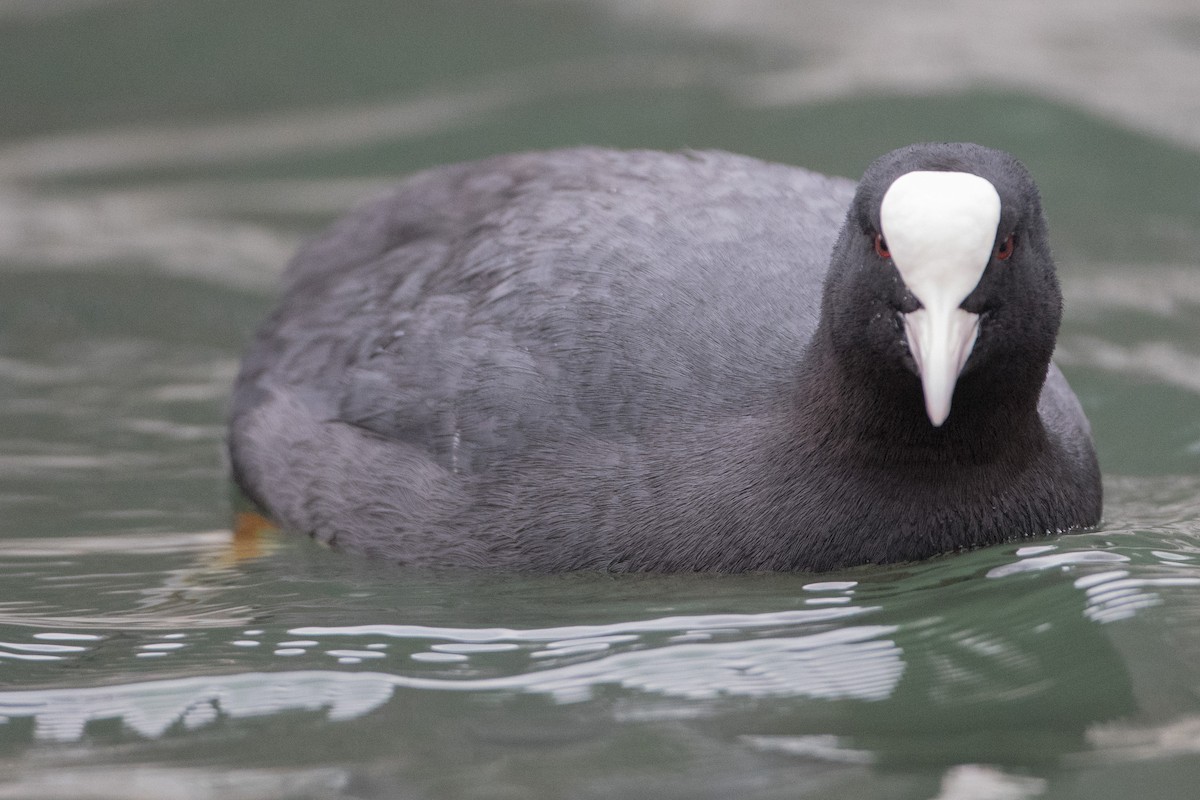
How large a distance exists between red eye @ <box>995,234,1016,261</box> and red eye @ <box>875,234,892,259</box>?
7.8 inches

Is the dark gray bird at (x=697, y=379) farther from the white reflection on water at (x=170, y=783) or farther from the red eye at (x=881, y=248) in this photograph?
the white reflection on water at (x=170, y=783)

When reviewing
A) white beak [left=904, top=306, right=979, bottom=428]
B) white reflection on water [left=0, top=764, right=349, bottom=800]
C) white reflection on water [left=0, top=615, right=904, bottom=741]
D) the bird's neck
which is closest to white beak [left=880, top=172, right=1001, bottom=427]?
white beak [left=904, top=306, right=979, bottom=428]

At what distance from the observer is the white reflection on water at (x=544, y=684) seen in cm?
316

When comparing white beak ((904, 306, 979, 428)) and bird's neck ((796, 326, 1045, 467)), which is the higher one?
white beak ((904, 306, 979, 428))

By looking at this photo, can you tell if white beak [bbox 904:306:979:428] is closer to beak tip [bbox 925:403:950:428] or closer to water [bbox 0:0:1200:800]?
beak tip [bbox 925:403:950:428]

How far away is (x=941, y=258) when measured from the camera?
305 centimetres

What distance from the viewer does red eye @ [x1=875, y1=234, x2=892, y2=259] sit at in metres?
3.14

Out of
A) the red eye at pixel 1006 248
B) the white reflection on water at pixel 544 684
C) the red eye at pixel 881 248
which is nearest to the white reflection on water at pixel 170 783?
the white reflection on water at pixel 544 684

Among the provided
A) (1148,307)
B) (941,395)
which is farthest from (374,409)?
(1148,307)

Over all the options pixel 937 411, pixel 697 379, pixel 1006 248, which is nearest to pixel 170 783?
pixel 697 379

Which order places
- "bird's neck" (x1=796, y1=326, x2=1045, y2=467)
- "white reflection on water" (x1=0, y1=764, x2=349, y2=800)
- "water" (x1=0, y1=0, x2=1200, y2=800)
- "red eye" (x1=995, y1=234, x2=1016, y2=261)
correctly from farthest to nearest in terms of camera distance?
"bird's neck" (x1=796, y1=326, x2=1045, y2=467)
"red eye" (x1=995, y1=234, x2=1016, y2=261)
"water" (x1=0, y1=0, x2=1200, y2=800)
"white reflection on water" (x1=0, y1=764, x2=349, y2=800)

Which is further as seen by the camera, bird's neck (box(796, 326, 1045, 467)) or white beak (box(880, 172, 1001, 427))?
bird's neck (box(796, 326, 1045, 467))

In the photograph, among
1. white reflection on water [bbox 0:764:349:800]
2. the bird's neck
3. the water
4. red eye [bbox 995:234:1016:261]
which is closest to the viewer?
white reflection on water [bbox 0:764:349:800]

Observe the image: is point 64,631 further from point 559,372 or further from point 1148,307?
point 1148,307
